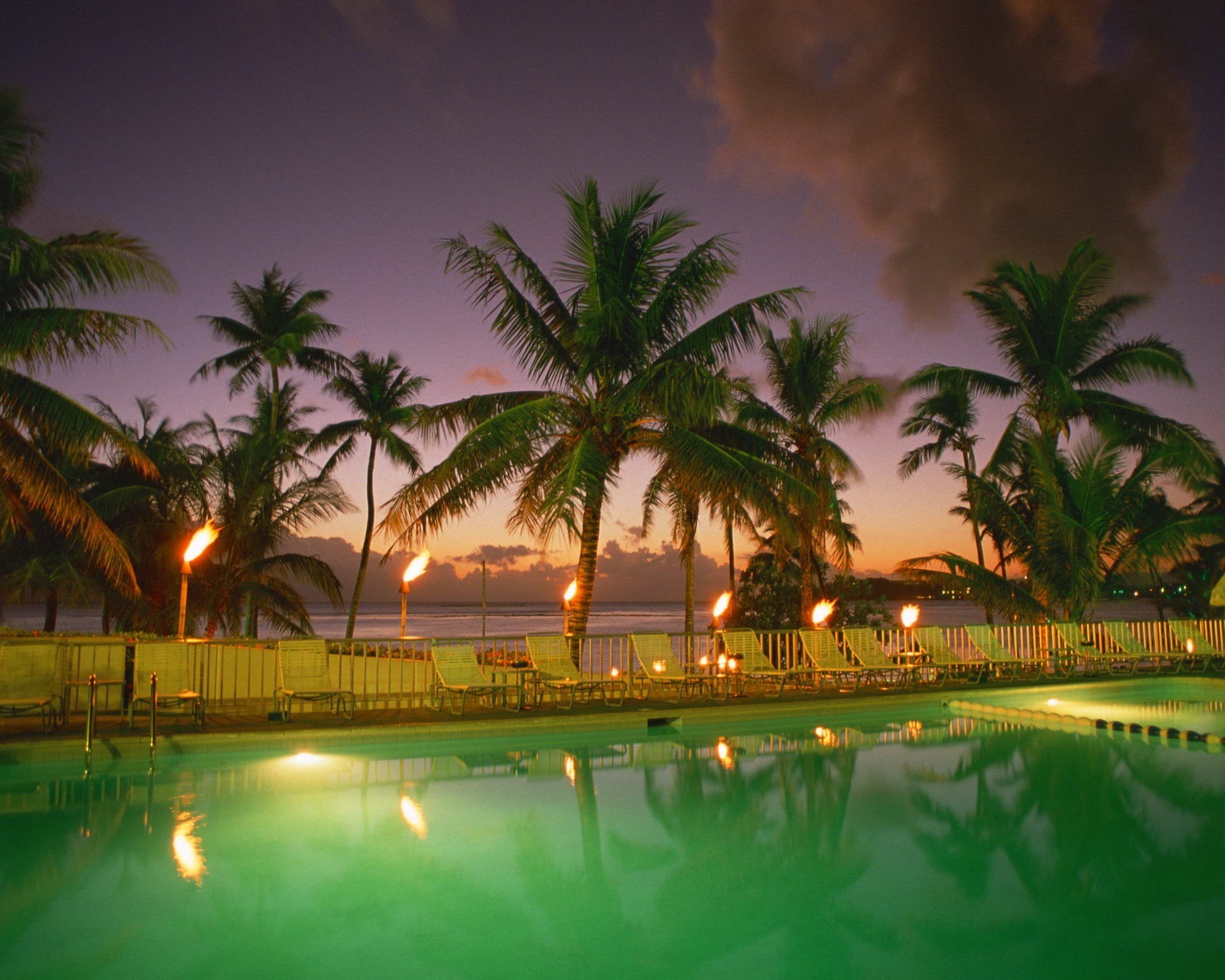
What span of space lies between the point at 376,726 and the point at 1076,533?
45.0 ft

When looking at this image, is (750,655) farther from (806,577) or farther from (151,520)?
(151,520)

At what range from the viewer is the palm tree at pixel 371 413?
23531 millimetres

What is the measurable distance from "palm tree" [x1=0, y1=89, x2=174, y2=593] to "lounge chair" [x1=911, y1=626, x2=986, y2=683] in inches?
470

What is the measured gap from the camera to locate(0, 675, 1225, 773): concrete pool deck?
27.1 feet

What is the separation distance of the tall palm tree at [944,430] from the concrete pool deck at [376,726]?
29.1 feet

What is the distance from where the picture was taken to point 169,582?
19125mm

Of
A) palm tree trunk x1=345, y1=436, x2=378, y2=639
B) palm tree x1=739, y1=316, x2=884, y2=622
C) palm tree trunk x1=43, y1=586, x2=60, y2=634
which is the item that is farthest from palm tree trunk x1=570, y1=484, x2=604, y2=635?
palm tree trunk x1=43, y1=586, x2=60, y2=634

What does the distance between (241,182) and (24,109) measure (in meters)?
3.21

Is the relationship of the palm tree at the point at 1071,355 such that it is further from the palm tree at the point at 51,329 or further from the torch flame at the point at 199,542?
the palm tree at the point at 51,329

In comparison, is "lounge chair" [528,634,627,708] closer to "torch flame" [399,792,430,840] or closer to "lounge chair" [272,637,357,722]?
"lounge chair" [272,637,357,722]

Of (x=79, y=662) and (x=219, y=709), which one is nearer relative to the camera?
(x=79, y=662)

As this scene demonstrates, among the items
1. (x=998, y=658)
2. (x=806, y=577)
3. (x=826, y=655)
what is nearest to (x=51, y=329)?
(x=826, y=655)

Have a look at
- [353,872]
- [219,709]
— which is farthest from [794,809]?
[219,709]

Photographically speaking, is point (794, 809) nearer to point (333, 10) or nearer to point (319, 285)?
point (333, 10)
